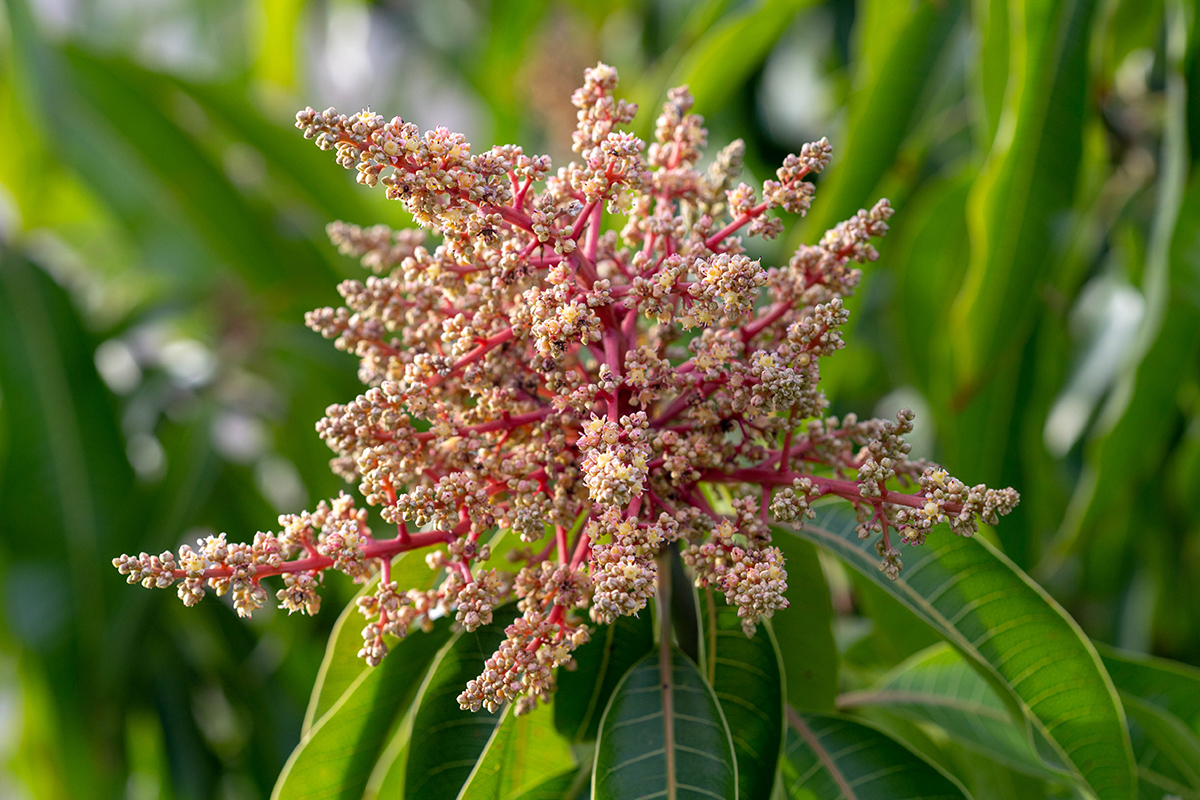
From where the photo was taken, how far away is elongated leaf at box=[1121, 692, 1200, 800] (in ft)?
3.37

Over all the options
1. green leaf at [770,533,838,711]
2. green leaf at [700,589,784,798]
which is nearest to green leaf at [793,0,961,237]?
green leaf at [770,533,838,711]

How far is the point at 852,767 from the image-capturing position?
→ 3.03ft

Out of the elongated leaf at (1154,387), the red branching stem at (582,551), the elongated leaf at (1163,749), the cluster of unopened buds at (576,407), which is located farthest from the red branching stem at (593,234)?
the elongated leaf at (1154,387)

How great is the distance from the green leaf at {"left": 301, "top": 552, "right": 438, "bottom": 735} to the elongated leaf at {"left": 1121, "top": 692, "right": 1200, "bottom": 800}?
78cm

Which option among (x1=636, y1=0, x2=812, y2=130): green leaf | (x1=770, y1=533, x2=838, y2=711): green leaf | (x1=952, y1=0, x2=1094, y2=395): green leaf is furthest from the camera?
(x1=636, y1=0, x2=812, y2=130): green leaf

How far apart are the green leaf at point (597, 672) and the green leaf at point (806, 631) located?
15cm

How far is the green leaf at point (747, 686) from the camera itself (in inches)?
32.8

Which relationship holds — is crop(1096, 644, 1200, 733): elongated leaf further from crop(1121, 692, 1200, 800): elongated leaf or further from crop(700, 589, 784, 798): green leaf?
crop(700, 589, 784, 798): green leaf

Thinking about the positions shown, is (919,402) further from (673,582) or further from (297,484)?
(297,484)

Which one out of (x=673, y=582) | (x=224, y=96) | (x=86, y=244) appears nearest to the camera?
(x=673, y=582)

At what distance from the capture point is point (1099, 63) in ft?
5.07

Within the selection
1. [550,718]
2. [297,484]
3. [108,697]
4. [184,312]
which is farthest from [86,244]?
[550,718]

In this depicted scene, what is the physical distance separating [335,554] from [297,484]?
5.94 ft

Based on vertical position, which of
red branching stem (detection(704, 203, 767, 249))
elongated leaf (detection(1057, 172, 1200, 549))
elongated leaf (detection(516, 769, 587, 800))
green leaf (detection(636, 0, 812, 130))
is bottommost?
elongated leaf (detection(516, 769, 587, 800))
